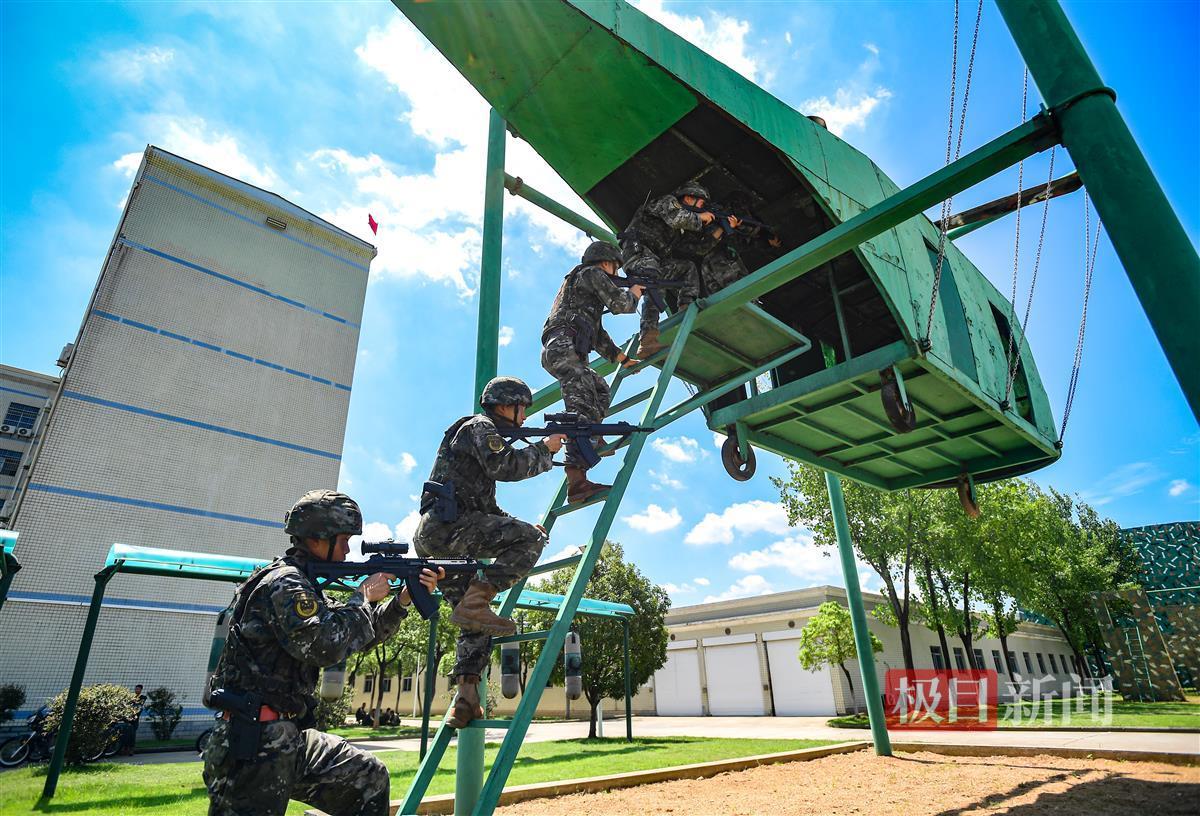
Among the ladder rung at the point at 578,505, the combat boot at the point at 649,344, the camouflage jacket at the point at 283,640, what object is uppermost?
the combat boot at the point at 649,344

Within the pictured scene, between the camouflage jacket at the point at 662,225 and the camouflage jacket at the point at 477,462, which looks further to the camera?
the camouflage jacket at the point at 662,225

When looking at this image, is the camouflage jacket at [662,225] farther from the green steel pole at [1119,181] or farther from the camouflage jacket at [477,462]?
the camouflage jacket at [477,462]

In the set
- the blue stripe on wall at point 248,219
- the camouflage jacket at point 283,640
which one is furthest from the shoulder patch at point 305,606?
the blue stripe on wall at point 248,219

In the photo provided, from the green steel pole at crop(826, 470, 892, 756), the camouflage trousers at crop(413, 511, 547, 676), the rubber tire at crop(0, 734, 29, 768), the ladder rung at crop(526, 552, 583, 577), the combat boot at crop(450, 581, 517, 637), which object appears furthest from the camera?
the rubber tire at crop(0, 734, 29, 768)

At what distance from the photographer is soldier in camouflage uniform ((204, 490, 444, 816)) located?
2959 millimetres

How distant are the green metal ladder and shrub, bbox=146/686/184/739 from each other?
21.8 m

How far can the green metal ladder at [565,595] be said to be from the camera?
312 centimetres

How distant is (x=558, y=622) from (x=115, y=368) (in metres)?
26.5

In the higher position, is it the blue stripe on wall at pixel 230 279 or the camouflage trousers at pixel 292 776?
the blue stripe on wall at pixel 230 279

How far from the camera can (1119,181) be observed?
2.86 m

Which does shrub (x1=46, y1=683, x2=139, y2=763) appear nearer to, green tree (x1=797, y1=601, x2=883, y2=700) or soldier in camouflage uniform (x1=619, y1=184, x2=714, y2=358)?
soldier in camouflage uniform (x1=619, y1=184, x2=714, y2=358)

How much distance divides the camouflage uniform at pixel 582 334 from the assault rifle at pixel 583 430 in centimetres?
30

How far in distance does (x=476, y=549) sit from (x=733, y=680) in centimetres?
3651

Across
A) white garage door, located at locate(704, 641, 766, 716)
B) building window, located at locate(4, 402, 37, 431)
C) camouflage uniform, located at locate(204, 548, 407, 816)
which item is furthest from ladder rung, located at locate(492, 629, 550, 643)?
building window, located at locate(4, 402, 37, 431)
